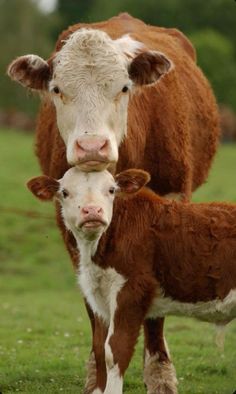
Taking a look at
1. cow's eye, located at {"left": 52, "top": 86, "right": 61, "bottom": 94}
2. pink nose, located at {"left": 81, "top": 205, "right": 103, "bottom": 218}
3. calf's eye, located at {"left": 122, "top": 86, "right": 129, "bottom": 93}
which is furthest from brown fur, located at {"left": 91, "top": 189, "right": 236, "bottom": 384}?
cow's eye, located at {"left": 52, "top": 86, "right": 61, "bottom": 94}

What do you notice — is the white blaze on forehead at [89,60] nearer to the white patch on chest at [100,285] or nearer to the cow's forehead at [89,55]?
the cow's forehead at [89,55]

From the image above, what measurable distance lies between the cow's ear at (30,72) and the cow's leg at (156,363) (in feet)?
7.45

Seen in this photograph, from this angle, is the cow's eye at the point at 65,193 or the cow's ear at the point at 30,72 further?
the cow's ear at the point at 30,72

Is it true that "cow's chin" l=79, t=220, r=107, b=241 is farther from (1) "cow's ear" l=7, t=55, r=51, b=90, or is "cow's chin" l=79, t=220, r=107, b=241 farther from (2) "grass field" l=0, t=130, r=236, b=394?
(2) "grass field" l=0, t=130, r=236, b=394

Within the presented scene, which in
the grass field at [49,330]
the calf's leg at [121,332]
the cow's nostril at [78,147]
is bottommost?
the grass field at [49,330]

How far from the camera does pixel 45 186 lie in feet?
24.4

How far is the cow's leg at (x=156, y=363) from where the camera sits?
29.5 ft

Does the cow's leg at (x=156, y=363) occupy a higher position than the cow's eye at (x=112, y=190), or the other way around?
the cow's eye at (x=112, y=190)

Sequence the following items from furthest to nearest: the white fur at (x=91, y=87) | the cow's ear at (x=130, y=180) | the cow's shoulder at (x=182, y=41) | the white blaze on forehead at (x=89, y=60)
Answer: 1. the cow's shoulder at (x=182, y=41)
2. the white blaze on forehead at (x=89, y=60)
3. the white fur at (x=91, y=87)
4. the cow's ear at (x=130, y=180)

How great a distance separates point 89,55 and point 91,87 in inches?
12.7

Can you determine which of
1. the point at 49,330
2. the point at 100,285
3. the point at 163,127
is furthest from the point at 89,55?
the point at 49,330

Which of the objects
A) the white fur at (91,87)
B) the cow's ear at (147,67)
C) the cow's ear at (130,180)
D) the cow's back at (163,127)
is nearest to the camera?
the cow's ear at (130,180)

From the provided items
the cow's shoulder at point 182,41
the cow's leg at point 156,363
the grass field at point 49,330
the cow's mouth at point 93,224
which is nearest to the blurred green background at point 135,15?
the grass field at point 49,330

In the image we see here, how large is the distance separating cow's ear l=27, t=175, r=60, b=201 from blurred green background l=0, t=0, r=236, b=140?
5104 centimetres
